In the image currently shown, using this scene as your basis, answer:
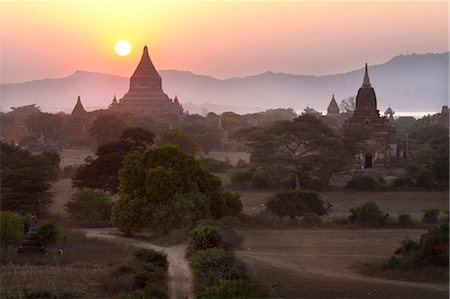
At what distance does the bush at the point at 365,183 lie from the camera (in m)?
30.5

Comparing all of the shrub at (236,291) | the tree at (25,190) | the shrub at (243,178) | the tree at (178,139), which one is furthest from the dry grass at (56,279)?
the tree at (178,139)

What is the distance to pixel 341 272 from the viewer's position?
15.1m

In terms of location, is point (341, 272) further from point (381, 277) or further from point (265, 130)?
point (265, 130)

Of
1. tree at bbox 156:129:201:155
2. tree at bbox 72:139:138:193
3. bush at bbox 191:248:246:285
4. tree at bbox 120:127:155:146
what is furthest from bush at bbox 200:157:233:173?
bush at bbox 191:248:246:285

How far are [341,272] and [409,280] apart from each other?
4.63 feet

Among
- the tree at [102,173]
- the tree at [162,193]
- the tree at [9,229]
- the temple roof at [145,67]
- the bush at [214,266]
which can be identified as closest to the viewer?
the bush at [214,266]

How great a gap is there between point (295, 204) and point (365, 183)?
8560 mm

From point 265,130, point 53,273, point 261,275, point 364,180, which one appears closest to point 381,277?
point 261,275

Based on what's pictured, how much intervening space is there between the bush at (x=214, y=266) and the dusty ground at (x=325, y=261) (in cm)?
91

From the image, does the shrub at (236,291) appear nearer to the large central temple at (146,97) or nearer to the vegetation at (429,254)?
the vegetation at (429,254)

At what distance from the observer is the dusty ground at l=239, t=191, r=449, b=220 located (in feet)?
83.4

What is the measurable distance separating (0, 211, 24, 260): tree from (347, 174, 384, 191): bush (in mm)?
17359

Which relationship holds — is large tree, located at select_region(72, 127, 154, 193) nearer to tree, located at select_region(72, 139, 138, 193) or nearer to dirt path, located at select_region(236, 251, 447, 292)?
tree, located at select_region(72, 139, 138, 193)

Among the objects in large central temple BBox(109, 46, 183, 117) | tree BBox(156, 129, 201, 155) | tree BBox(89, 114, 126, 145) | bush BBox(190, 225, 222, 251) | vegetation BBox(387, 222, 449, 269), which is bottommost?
vegetation BBox(387, 222, 449, 269)
